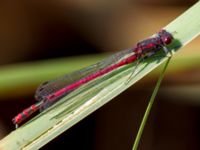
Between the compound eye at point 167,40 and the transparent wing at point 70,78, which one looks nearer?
the compound eye at point 167,40

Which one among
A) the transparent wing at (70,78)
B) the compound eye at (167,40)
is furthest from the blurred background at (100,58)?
the compound eye at (167,40)

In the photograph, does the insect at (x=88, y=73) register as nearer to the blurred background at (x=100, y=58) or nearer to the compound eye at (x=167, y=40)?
the compound eye at (x=167, y=40)

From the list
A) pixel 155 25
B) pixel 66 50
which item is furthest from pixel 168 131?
pixel 66 50

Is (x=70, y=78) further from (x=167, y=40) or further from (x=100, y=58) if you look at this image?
(x=167, y=40)

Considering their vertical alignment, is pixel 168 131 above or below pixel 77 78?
below

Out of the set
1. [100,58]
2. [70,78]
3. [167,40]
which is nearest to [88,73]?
[70,78]

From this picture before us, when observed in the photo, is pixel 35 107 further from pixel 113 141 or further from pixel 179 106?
pixel 179 106
